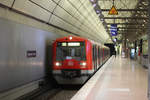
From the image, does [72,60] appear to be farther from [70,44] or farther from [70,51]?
[70,44]

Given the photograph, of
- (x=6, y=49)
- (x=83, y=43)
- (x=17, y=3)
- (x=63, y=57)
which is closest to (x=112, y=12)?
(x=83, y=43)

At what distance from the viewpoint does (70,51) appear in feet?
43.2

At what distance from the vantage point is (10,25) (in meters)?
9.45

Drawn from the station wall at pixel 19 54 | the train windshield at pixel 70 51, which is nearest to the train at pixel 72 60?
the train windshield at pixel 70 51

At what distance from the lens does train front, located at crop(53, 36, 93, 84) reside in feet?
41.9

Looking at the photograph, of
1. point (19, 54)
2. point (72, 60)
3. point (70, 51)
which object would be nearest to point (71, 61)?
point (72, 60)

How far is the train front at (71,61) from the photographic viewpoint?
41.9 ft

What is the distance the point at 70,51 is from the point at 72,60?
0.56 m

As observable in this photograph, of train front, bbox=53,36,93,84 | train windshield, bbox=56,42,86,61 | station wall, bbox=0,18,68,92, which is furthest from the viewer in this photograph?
train windshield, bbox=56,42,86,61

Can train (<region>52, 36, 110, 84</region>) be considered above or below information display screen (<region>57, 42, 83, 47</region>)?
below

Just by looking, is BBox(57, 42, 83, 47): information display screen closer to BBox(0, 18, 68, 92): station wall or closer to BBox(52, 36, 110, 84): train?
BBox(52, 36, 110, 84): train

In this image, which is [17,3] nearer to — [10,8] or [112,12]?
[10,8]

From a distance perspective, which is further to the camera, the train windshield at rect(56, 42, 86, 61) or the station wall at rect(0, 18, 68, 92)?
the train windshield at rect(56, 42, 86, 61)

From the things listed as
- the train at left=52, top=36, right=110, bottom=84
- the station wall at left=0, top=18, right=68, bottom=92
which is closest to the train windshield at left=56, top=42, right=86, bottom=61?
the train at left=52, top=36, right=110, bottom=84
